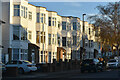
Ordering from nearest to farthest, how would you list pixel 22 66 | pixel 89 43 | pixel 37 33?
pixel 22 66, pixel 37 33, pixel 89 43

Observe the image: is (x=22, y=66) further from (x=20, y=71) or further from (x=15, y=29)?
(x=15, y=29)

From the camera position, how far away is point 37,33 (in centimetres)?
4862

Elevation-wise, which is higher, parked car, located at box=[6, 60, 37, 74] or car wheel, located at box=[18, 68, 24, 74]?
parked car, located at box=[6, 60, 37, 74]

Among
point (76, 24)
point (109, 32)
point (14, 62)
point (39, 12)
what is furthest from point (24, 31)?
point (76, 24)

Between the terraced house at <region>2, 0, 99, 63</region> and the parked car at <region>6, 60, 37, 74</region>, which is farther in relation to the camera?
the terraced house at <region>2, 0, 99, 63</region>

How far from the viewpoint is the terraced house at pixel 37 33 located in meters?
40.5

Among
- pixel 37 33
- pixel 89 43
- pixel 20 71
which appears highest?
pixel 37 33

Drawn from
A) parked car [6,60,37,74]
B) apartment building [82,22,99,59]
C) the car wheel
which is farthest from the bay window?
apartment building [82,22,99,59]

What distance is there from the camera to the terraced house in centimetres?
4050

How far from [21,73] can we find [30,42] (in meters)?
16.9

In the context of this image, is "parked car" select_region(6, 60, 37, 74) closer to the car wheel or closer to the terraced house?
the car wheel

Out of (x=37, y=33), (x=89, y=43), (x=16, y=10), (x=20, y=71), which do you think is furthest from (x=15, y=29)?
(x=89, y=43)

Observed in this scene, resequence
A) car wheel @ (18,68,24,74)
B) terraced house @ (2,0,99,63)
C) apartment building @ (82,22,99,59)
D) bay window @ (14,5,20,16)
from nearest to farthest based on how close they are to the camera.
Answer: car wheel @ (18,68,24,74)
terraced house @ (2,0,99,63)
bay window @ (14,5,20,16)
apartment building @ (82,22,99,59)

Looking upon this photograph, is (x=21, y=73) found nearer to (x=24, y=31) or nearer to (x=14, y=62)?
(x=14, y=62)
